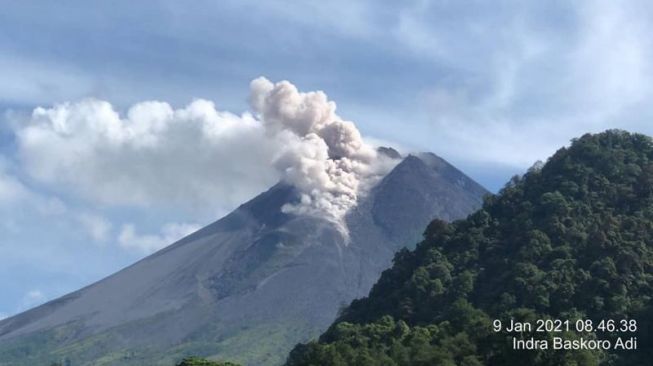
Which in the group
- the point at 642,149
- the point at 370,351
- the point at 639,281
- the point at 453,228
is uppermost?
the point at 642,149

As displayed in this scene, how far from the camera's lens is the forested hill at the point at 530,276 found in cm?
4538

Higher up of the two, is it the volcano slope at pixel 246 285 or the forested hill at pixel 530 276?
the volcano slope at pixel 246 285

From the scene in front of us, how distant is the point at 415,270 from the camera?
63.8 m

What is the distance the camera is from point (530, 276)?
5725cm

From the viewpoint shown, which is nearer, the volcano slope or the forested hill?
the forested hill

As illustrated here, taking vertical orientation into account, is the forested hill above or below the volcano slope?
below

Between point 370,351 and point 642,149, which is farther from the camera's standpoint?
point 642,149

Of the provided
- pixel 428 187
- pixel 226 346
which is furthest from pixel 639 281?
pixel 428 187

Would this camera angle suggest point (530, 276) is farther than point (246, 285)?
No

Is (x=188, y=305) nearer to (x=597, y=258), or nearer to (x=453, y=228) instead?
(x=453, y=228)

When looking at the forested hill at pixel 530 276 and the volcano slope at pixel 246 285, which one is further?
the volcano slope at pixel 246 285

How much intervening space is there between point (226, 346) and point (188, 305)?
2355 cm

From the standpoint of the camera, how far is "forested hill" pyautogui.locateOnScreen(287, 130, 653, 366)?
4538cm

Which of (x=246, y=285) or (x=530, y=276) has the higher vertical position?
(x=246, y=285)
